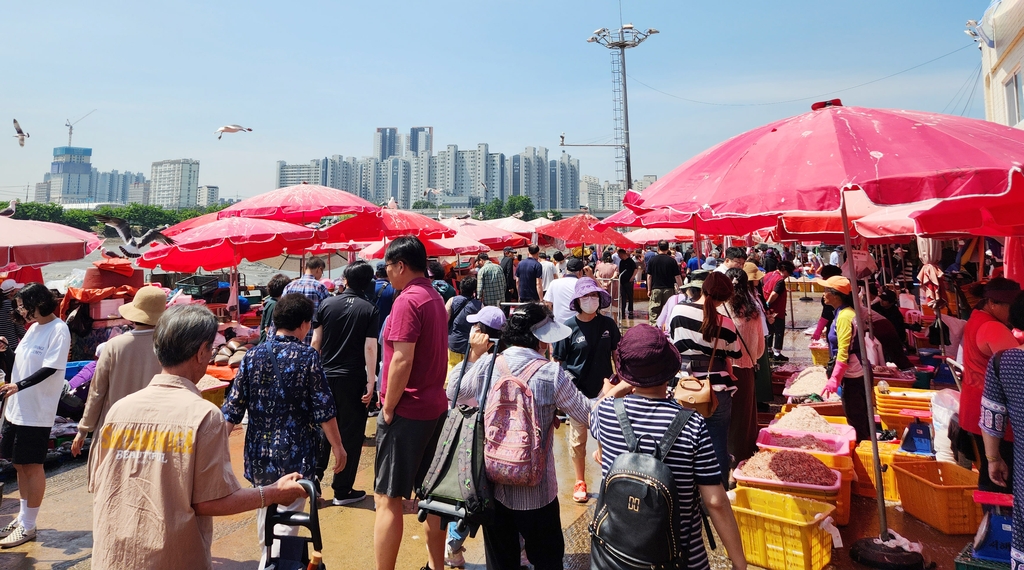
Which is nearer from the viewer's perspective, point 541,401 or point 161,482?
point 161,482

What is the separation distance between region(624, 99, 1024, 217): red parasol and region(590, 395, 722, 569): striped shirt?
1.07 m

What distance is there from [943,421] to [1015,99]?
1411 cm

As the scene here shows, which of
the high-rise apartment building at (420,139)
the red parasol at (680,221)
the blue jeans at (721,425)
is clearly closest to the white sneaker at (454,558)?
the blue jeans at (721,425)

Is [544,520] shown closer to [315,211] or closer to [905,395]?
[905,395]

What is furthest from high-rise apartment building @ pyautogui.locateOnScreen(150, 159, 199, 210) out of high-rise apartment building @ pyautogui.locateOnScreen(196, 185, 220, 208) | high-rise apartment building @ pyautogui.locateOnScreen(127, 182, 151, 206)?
high-rise apartment building @ pyautogui.locateOnScreen(127, 182, 151, 206)

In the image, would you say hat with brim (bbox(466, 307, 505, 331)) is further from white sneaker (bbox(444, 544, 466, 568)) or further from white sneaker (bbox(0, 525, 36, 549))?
white sneaker (bbox(0, 525, 36, 549))

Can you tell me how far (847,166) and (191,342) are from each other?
2.76 meters

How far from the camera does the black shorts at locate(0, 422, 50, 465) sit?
3.71 meters

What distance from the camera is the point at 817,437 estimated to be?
4.32 m

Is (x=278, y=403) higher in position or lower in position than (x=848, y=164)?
lower

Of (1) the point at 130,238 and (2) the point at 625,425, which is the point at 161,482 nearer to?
(2) the point at 625,425

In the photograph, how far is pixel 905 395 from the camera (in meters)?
5.15

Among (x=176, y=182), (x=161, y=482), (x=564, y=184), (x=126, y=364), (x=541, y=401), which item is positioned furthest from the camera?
(x=176, y=182)

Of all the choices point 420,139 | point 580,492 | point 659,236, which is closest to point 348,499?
point 580,492
